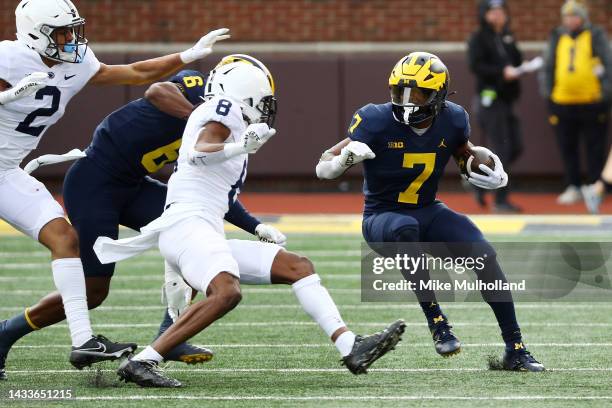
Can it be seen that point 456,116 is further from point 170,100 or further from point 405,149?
point 170,100

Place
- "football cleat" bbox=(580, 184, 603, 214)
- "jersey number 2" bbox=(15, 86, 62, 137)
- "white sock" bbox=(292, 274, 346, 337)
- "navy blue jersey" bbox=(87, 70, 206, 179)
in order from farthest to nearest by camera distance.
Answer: "football cleat" bbox=(580, 184, 603, 214) < "navy blue jersey" bbox=(87, 70, 206, 179) < "jersey number 2" bbox=(15, 86, 62, 137) < "white sock" bbox=(292, 274, 346, 337)

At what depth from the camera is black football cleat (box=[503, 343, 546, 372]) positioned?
5.98m

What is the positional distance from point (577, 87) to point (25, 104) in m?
7.55

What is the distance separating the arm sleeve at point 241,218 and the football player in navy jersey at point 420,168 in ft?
1.27

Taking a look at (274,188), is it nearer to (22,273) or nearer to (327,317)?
(22,273)

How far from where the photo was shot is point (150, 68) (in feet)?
21.6

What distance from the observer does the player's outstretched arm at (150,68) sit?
6.44m

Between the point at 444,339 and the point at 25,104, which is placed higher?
the point at 25,104

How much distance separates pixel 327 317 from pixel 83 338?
41.5 inches

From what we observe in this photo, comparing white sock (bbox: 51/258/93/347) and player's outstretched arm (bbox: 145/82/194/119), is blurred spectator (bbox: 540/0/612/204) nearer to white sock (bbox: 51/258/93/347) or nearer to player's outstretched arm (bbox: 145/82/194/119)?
player's outstretched arm (bbox: 145/82/194/119)

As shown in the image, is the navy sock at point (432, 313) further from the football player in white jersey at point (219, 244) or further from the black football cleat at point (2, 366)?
the black football cleat at point (2, 366)

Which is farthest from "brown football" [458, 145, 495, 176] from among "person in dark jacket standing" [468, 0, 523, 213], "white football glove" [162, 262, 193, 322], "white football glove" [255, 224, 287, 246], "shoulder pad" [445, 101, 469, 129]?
"person in dark jacket standing" [468, 0, 523, 213]

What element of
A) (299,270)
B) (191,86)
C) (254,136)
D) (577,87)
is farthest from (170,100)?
(577,87)

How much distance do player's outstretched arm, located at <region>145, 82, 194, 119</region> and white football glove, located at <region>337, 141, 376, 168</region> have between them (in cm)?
80
